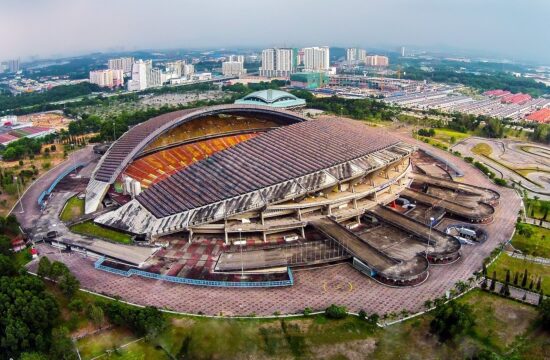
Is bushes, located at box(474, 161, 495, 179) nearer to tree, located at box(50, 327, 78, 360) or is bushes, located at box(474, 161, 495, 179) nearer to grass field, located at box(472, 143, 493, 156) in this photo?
grass field, located at box(472, 143, 493, 156)

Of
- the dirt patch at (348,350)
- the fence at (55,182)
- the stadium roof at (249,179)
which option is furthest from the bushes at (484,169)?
the fence at (55,182)

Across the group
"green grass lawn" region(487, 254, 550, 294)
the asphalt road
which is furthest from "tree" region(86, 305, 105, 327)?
"green grass lawn" region(487, 254, 550, 294)

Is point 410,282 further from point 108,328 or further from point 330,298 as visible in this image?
point 108,328

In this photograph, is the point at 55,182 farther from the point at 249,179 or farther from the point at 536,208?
the point at 536,208

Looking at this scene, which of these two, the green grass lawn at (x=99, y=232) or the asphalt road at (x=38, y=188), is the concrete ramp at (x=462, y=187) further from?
the asphalt road at (x=38, y=188)

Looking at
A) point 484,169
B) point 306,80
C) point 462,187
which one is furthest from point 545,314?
point 306,80

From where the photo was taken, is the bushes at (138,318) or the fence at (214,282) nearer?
the bushes at (138,318)

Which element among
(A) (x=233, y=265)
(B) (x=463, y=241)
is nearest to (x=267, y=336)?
(A) (x=233, y=265)
